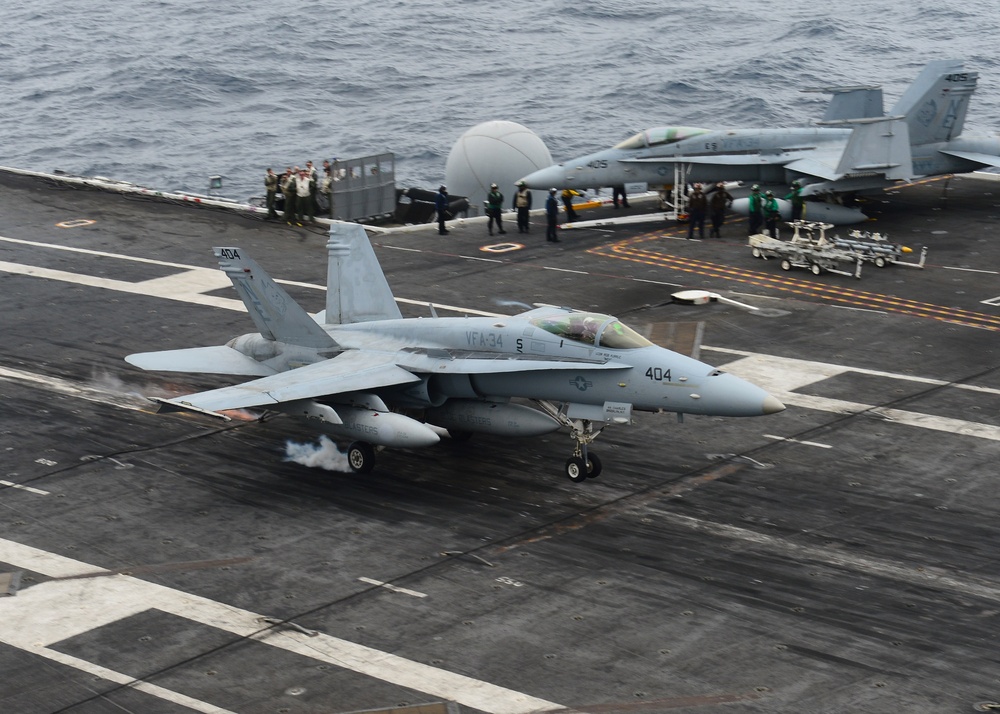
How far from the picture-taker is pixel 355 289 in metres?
26.2

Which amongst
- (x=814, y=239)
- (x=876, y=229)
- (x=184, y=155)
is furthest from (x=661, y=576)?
(x=184, y=155)

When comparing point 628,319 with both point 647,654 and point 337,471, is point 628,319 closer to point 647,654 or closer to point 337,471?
point 337,471

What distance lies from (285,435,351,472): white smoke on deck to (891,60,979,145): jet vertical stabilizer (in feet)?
85.4

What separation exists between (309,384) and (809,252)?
62.6 feet

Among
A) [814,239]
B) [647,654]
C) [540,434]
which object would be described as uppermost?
[814,239]

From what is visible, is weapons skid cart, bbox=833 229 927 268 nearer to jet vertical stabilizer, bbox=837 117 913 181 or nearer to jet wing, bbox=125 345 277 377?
jet vertical stabilizer, bbox=837 117 913 181

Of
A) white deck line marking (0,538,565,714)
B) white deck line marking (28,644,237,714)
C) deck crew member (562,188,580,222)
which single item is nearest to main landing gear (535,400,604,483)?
white deck line marking (0,538,565,714)

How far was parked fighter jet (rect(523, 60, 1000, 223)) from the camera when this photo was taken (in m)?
40.3

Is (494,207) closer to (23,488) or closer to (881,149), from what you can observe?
(881,149)

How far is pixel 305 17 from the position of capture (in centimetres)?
11269

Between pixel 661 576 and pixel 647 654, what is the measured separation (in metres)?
2.41

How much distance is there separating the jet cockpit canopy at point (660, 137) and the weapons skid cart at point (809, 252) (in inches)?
257

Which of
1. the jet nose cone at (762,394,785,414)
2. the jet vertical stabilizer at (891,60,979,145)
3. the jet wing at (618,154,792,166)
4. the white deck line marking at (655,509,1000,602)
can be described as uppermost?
the jet vertical stabilizer at (891,60,979,145)

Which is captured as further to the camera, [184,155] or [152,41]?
[152,41]
